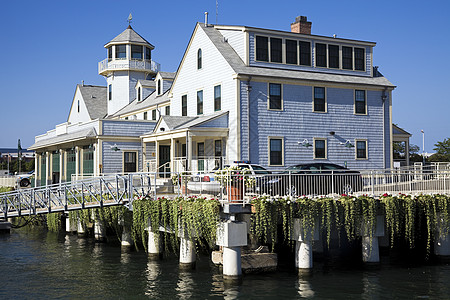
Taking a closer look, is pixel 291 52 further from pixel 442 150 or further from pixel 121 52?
pixel 442 150

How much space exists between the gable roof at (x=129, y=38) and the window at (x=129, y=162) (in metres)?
15.9

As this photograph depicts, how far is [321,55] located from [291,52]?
2.18 metres

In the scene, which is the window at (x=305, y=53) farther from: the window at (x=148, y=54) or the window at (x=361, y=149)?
the window at (x=148, y=54)

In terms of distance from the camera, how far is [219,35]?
33.9 meters

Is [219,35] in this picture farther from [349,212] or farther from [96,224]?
[349,212]

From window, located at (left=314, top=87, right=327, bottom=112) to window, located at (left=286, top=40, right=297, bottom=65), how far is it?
7.37 ft

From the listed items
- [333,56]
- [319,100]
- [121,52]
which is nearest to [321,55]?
[333,56]

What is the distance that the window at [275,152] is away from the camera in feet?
102

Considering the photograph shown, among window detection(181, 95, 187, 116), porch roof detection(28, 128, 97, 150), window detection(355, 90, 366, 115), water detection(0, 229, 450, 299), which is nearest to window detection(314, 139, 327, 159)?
window detection(355, 90, 366, 115)

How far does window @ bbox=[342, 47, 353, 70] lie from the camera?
113 feet

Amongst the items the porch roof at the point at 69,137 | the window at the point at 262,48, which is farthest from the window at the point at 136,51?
the window at the point at 262,48

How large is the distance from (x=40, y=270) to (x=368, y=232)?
12818mm

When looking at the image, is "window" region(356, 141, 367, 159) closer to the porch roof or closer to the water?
the water

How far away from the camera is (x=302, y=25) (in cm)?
3503
